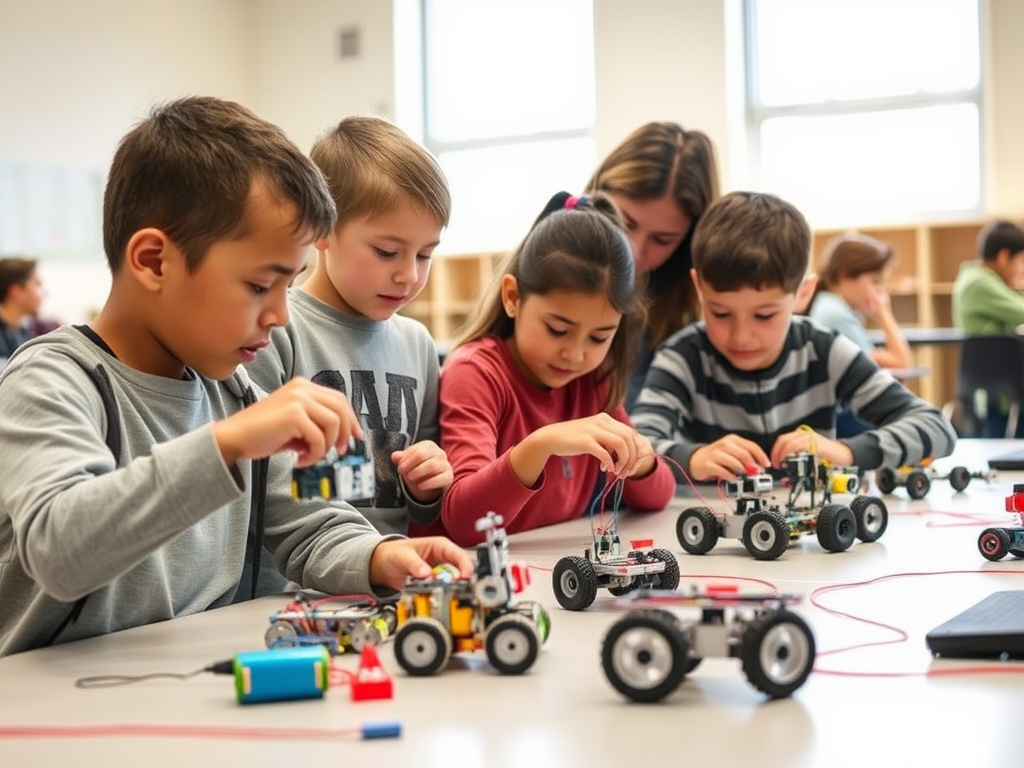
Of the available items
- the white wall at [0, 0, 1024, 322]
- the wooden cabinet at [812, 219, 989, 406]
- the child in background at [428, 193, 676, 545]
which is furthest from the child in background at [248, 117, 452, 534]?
the wooden cabinet at [812, 219, 989, 406]

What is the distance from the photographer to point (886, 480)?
239cm

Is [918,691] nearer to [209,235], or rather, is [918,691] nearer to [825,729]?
[825,729]

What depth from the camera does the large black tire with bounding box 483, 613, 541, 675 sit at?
3.51 feet

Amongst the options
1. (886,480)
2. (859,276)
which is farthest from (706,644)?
(859,276)

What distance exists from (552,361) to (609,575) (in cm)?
86

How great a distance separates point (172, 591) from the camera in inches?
56.9

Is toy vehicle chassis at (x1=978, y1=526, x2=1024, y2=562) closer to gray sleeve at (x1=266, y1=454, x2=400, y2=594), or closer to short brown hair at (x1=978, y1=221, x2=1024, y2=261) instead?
gray sleeve at (x1=266, y1=454, x2=400, y2=594)

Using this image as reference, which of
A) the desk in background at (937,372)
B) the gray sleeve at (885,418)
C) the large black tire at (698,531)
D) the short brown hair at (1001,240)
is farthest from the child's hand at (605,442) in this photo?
the desk in background at (937,372)

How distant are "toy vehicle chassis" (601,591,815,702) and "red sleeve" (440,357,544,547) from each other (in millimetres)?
903

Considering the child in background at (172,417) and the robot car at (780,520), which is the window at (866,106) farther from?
the child in background at (172,417)

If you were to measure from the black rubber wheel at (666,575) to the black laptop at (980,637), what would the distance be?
345 mm

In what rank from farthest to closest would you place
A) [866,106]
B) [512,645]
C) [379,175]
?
[866,106] → [379,175] → [512,645]

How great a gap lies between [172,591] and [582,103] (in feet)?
26.3

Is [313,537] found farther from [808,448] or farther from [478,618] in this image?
[808,448]
